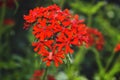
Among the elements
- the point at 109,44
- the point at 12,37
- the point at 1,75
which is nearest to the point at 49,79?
the point at 1,75

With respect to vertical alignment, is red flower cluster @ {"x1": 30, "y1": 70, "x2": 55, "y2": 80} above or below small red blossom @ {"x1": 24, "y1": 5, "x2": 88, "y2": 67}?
above

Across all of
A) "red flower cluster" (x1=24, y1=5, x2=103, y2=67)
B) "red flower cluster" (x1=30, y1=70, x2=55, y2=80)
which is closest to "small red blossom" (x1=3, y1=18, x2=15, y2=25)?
"red flower cluster" (x1=30, y1=70, x2=55, y2=80)

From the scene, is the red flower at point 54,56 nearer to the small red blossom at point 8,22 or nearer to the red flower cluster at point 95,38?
the red flower cluster at point 95,38

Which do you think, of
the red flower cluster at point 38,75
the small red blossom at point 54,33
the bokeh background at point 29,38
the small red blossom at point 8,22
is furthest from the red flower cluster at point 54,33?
the small red blossom at point 8,22


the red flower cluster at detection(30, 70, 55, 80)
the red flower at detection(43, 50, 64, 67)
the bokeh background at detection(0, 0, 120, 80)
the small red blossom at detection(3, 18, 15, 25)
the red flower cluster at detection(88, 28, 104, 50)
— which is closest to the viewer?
the red flower at detection(43, 50, 64, 67)

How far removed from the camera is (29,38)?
4660mm

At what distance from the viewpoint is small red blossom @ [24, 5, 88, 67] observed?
2646 mm

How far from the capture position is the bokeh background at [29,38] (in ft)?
14.5

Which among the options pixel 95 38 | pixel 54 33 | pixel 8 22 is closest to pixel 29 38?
pixel 8 22

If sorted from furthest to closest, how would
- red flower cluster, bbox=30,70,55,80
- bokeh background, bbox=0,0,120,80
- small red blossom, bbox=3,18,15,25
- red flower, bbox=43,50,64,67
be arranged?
small red blossom, bbox=3,18,15,25 → bokeh background, bbox=0,0,120,80 → red flower cluster, bbox=30,70,55,80 → red flower, bbox=43,50,64,67

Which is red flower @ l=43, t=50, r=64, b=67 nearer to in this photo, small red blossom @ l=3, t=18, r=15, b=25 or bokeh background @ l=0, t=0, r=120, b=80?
bokeh background @ l=0, t=0, r=120, b=80

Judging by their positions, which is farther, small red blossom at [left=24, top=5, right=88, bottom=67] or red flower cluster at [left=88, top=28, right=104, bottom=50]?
red flower cluster at [left=88, top=28, right=104, bottom=50]

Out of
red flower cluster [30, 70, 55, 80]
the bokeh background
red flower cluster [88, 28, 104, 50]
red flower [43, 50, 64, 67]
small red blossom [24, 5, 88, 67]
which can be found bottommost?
red flower [43, 50, 64, 67]

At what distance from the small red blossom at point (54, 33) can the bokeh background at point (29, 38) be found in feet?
3.78
